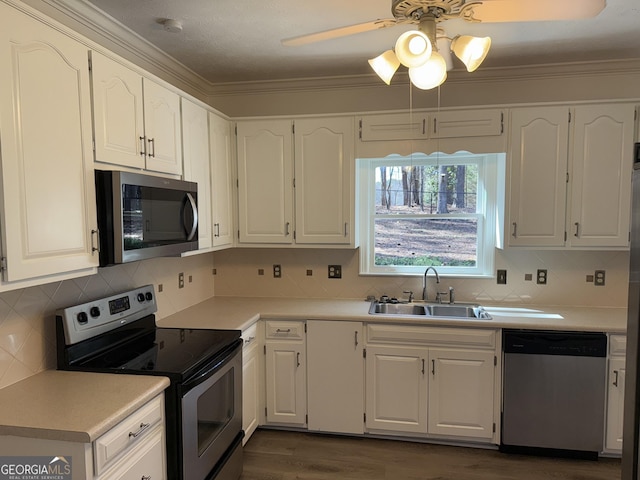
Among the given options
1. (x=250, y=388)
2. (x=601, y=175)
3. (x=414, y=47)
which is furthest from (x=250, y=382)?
(x=601, y=175)

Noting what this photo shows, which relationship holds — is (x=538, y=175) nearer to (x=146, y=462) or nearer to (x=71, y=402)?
(x=146, y=462)

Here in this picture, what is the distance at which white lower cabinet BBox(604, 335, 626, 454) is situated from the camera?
2498 mm

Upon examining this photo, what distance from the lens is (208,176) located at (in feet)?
9.00

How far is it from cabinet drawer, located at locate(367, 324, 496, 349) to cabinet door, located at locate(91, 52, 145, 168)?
1.76 metres

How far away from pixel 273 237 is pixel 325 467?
5.14ft

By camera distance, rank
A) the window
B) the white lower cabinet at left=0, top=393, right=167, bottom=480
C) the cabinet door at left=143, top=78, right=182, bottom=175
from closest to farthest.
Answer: the white lower cabinet at left=0, top=393, right=167, bottom=480, the cabinet door at left=143, top=78, right=182, bottom=175, the window

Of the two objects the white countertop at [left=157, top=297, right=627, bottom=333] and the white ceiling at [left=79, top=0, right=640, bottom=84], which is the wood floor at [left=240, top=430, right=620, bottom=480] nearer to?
the white countertop at [left=157, top=297, right=627, bottom=333]

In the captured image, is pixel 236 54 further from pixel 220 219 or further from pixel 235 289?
pixel 235 289

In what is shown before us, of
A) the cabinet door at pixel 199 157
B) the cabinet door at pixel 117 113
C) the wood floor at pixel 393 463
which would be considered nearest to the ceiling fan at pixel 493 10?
the cabinet door at pixel 117 113

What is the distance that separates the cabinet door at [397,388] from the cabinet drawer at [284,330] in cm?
48

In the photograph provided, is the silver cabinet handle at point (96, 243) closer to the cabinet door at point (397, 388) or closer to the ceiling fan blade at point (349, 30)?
the ceiling fan blade at point (349, 30)

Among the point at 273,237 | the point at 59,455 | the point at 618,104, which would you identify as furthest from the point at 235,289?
the point at 618,104

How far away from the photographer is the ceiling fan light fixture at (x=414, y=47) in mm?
1398

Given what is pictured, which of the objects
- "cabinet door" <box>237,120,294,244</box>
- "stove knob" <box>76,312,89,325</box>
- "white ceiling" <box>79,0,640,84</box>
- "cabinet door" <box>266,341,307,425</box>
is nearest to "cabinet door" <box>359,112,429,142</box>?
"white ceiling" <box>79,0,640,84</box>
